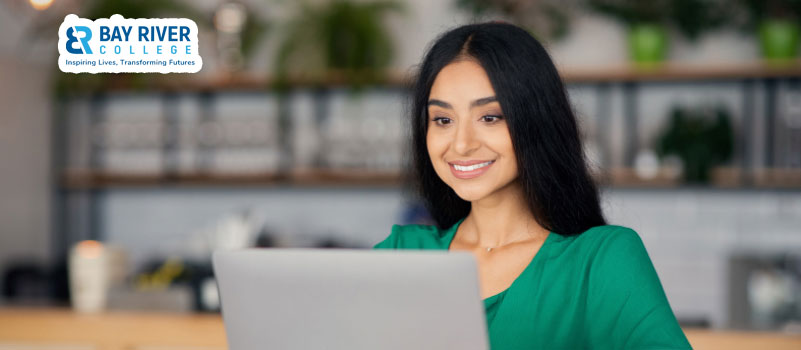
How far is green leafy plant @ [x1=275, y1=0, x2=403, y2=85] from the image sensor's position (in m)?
3.78

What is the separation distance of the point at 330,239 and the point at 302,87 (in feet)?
2.52

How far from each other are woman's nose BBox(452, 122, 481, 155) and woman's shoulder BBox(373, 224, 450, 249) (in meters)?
0.27

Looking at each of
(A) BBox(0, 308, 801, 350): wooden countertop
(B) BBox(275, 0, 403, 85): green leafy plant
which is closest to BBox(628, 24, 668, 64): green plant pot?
(B) BBox(275, 0, 403, 85): green leafy plant

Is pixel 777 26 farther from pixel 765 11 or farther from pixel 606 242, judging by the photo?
pixel 606 242

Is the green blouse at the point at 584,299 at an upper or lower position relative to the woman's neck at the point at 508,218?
lower

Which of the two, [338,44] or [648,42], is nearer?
[648,42]

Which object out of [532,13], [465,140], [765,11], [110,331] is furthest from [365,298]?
[765,11]

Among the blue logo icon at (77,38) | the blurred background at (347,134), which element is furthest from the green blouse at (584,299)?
the blurred background at (347,134)

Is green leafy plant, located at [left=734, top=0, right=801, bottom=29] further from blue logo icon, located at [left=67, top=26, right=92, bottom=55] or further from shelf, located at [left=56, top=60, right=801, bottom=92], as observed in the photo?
blue logo icon, located at [left=67, top=26, right=92, bottom=55]

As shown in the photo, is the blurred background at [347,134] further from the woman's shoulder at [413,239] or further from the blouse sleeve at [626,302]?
the blouse sleeve at [626,302]

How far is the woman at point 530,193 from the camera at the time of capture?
1157 millimetres

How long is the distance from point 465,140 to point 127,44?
2.55 feet

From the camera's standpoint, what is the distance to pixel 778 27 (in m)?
3.44

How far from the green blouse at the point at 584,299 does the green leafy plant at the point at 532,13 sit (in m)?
2.61
